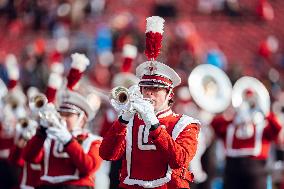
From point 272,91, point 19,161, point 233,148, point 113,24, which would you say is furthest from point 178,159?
point 113,24

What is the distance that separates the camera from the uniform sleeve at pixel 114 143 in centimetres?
639

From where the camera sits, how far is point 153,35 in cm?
638

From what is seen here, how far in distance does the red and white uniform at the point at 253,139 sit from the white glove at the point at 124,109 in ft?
17.9

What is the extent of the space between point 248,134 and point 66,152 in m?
4.19

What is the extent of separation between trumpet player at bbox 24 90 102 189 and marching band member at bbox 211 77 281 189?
12.2 ft

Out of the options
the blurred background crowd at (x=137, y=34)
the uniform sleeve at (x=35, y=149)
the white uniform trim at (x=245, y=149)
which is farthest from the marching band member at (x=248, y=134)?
the blurred background crowd at (x=137, y=34)

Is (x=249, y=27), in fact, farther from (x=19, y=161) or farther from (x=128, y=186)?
(x=128, y=186)

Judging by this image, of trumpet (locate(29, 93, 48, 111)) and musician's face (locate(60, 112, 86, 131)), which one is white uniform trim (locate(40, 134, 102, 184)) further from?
trumpet (locate(29, 93, 48, 111))

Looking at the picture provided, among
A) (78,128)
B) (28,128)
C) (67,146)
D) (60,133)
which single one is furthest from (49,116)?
(28,128)

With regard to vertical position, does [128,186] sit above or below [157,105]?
below

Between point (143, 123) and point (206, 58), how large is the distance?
13027mm

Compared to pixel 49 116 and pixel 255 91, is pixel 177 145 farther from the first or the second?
pixel 255 91

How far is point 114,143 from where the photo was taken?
645 centimetres

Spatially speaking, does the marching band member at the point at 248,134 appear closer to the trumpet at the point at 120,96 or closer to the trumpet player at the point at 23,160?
the trumpet player at the point at 23,160
